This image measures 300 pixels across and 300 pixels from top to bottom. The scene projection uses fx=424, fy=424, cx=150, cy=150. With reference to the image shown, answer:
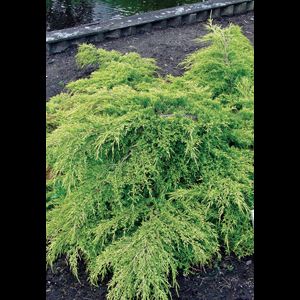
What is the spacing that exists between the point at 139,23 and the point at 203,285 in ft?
15.9

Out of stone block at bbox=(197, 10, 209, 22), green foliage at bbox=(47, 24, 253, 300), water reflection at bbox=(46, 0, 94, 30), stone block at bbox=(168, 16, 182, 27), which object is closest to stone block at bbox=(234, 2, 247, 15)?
stone block at bbox=(197, 10, 209, 22)

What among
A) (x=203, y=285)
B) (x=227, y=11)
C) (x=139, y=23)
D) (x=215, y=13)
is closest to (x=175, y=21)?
(x=139, y=23)

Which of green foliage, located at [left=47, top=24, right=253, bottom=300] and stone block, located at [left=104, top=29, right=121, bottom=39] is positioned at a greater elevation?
green foliage, located at [left=47, top=24, right=253, bottom=300]

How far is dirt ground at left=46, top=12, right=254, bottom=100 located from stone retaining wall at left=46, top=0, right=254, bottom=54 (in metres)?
0.12

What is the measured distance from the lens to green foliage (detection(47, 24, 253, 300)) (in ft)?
8.50

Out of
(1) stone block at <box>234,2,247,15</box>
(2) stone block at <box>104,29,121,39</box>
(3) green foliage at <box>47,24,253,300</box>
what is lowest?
(1) stone block at <box>234,2,247,15</box>

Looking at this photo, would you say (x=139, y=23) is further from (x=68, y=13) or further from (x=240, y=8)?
(x=68, y=13)

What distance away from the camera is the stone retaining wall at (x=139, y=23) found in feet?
20.2

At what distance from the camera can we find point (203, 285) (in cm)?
263

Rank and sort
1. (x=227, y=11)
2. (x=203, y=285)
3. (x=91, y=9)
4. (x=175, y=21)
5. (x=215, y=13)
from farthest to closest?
(x=91, y=9) < (x=227, y=11) < (x=215, y=13) < (x=175, y=21) < (x=203, y=285)

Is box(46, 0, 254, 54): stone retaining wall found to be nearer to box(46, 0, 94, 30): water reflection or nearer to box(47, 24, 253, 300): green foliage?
box(46, 0, 94, 30): water reflection
